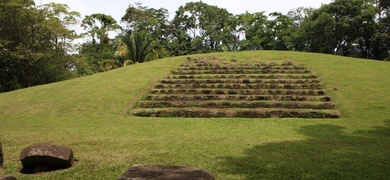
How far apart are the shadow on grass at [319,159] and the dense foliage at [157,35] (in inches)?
737

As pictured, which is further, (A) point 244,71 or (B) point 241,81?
(A) point 244,71

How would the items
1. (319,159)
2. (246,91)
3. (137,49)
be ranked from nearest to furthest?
1. (319,159)
2. (246,91)
3. (137,49)

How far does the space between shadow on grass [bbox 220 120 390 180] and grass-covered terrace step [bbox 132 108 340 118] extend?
107 inches

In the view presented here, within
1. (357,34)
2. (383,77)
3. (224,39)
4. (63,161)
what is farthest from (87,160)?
(224,39)

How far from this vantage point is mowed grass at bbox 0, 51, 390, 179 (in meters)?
5.19

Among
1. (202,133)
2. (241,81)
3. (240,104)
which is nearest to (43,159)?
(202,133)

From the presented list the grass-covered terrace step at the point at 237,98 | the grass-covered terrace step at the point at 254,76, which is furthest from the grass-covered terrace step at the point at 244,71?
the grass-covered terrace step at the point at 237,98

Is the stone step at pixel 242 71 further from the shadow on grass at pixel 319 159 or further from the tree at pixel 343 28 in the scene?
the tree at pixel 343 28

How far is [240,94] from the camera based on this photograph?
13.4 m

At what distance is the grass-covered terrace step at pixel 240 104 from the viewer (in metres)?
11.6

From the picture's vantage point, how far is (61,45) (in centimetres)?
2511

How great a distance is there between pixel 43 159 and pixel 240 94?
31.1ft

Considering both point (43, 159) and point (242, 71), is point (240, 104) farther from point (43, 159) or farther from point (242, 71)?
point (43, 159)

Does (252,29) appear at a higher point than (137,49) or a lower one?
higher
